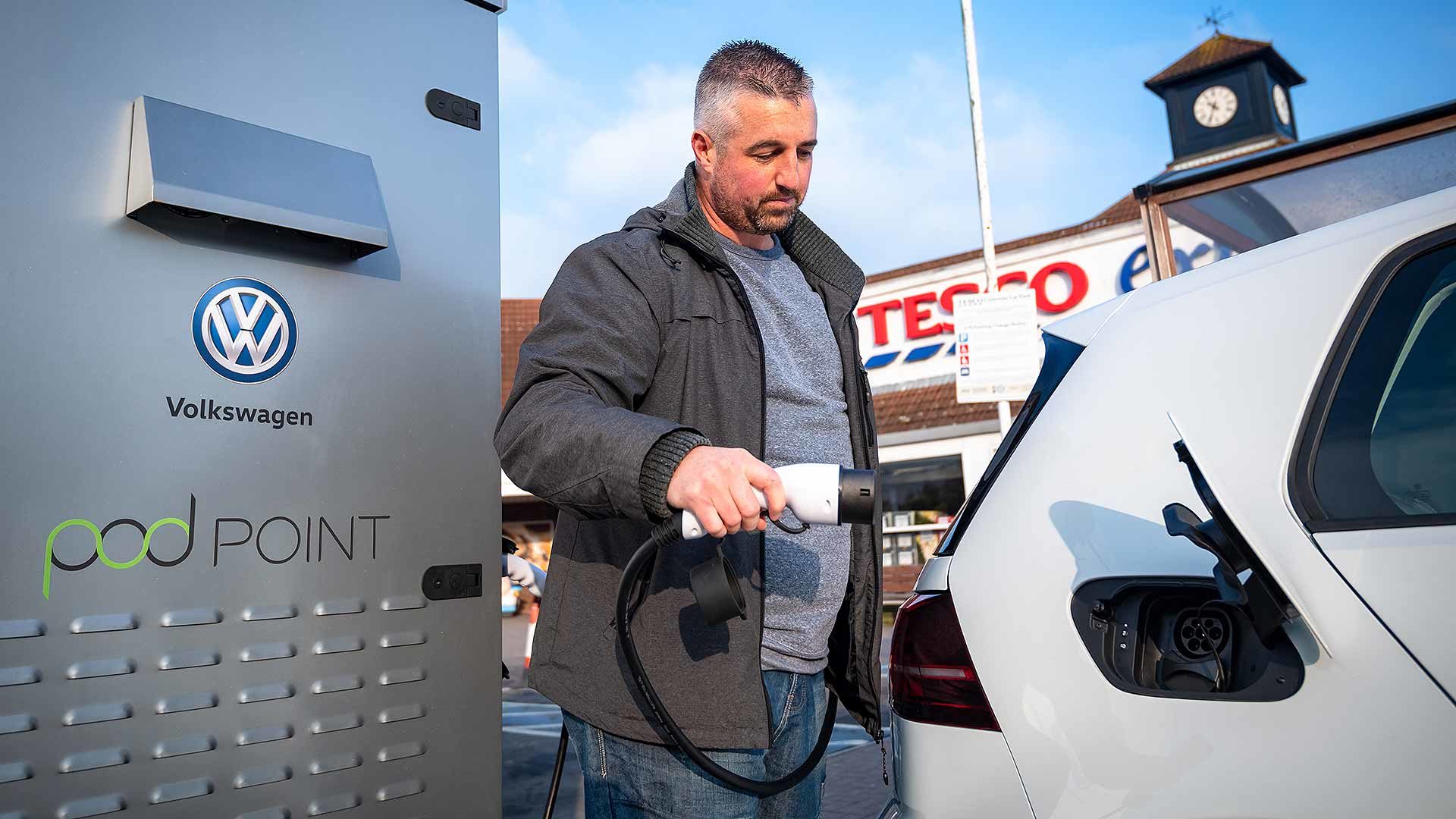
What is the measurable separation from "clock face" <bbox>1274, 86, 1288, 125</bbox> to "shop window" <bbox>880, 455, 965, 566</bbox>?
31.6 m

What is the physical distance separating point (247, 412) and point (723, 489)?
1207 millimetres

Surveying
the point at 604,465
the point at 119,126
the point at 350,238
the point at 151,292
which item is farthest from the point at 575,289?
the point at 119,126

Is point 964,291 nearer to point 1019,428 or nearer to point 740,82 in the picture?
point 740,82

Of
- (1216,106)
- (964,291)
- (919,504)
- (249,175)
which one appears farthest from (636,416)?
(1216,106)

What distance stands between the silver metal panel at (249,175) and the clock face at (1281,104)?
4379 cm

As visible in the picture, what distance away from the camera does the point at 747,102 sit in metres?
2.03

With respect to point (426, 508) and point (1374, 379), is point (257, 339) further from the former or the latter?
point (1374, 379)

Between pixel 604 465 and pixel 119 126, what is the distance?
1.30m

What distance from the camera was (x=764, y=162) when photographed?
207 cm

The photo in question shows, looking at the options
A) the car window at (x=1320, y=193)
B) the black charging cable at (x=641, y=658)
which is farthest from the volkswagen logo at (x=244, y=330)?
the car window at (x=1320, y=193)

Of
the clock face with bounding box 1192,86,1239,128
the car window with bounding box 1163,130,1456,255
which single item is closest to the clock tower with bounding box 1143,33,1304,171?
the clock face with bounding box 1192,86,1239,128

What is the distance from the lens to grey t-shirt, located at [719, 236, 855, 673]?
1.97 m

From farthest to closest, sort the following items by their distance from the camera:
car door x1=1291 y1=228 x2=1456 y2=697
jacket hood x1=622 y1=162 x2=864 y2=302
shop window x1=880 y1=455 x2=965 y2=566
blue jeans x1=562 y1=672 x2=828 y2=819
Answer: shop window x1=880 y1=455 x2=965 y2=566 → jacket hood x1=622 y1=162 x2=864 y2=302 → blue jeans x1=562 y1=672 x2=828 y2=819 → car door x1=1291 y1=228 x2=1456 y2=697

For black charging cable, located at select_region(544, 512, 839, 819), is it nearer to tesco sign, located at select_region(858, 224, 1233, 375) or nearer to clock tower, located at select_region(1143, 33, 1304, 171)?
tesco sign, located at select_region(858, 224, 1233, 375)
